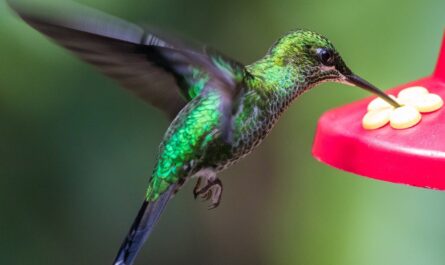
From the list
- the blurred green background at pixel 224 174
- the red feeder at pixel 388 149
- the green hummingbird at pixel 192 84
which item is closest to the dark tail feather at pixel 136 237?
the green hummingbird at pixel 192 84

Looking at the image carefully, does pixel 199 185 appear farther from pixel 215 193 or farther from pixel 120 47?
pixel 120 47

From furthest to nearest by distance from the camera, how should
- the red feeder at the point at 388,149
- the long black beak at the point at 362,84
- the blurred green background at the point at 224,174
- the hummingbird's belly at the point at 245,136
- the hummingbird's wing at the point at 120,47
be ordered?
the blurred green background at the point at 224,174, the long black beak at the point at 362,84, the hummingbird's belly at the point at 245,136, the red feeder at the point at 388,149, the hummingbird's wing at the point at 120,47

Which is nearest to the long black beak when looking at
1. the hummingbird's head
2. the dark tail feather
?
the hummingbird's head

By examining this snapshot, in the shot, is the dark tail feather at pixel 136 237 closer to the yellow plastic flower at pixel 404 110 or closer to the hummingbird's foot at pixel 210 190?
the hummingbird's foot at pixel 210 190

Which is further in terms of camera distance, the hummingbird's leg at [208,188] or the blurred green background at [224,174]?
the blurred green background at [224,174]

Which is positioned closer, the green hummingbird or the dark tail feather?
the green hummingbird

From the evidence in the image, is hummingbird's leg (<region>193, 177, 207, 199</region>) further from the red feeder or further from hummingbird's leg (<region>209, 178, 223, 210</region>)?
the red feeder

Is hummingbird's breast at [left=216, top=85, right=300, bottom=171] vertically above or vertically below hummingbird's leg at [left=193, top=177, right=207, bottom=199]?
above
